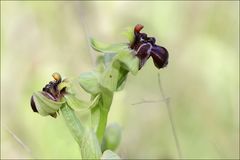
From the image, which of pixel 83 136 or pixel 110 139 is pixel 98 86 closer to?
pixel 83 136

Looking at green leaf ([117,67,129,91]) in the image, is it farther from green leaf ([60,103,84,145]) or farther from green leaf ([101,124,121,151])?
green leaf ([101,124,121,151])

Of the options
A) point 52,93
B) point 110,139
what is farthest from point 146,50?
point 110,139

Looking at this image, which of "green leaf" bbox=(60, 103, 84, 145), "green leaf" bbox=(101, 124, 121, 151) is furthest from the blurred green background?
"green leaf" bbox=(60, 103, 84, 145)

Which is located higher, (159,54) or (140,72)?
(159,54)

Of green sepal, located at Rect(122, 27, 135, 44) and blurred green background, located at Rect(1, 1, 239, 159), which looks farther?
blurred green background, located at Rect(1, 1, 239, 159)

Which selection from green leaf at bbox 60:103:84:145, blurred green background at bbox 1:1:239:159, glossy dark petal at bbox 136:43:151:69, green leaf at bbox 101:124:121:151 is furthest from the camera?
blurred green background at bbox 1:1:239:159

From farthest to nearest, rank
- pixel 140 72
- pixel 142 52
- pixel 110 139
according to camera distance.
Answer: pixel 140 72, pixel 110 139, pixel 142 52

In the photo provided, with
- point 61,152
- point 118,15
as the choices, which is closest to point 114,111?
point 61,152

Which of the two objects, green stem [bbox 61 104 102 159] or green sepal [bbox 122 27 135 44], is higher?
green sepal [bbox 122 27 135 44]

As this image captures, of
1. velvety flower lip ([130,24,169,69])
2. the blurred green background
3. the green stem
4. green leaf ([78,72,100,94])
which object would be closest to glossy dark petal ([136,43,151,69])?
velvety flower lip ([130,24,169,69])

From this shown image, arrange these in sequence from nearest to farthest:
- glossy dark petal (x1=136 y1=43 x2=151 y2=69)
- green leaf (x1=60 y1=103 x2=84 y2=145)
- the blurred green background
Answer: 1. glossy dark petal (x1=136 y1=43 x2=151 y2=69)
2. green leaf (x1=60 y1=103 x2=84 y2=145)
3. the blurred green background

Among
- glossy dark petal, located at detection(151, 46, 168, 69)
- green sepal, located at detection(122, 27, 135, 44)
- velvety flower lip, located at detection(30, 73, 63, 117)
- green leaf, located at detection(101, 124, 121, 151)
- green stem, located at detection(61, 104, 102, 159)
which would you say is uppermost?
green sepal, located at detection(122, 27, 135, 44)
